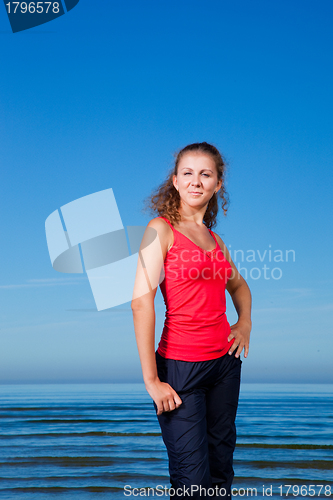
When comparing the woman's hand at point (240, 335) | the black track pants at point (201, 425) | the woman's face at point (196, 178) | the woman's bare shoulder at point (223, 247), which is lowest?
the black track pants at point (201, 425)

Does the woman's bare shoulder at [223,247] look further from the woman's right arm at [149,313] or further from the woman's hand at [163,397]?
the woman's hand at [163,397]

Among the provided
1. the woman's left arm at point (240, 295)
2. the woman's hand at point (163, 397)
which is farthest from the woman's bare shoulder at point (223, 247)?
the woman's hand at point (163, 397)

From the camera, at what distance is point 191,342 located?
1644mm

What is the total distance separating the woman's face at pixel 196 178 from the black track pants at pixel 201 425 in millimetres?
667

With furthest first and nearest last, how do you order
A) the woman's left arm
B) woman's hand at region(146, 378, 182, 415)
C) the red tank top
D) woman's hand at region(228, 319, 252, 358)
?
the woman's left arm < woman's hand at region(228, 319, 252, 358) < the red tank top < woman's hand at region(146, 378, 182, 415)

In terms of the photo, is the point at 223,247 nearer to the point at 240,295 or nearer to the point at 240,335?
the point at 240,295

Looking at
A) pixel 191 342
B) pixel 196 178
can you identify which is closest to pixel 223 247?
pixel 196 178

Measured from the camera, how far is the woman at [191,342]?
155 centimetres

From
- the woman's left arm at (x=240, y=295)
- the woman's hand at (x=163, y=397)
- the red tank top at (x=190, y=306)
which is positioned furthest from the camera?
the woman's left arm at (x=240, y=295)

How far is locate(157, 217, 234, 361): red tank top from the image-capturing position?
1648 millimetres

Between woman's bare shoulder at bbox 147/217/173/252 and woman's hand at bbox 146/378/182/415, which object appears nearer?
woman's hand at bbox 146/378/182/415

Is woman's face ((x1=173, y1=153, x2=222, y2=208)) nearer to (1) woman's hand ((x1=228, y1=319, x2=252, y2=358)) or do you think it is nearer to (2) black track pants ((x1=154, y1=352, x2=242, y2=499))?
(1) woman's hand ((x1=228, y1=319, x2=252, y2=358))

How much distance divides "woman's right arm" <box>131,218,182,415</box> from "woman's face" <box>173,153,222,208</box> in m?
0.26

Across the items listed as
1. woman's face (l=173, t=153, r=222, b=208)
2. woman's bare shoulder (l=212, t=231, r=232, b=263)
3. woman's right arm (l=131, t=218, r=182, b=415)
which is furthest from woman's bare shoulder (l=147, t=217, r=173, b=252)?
woman's bare shoulder (l=212, t=231, r=232, b=263)
